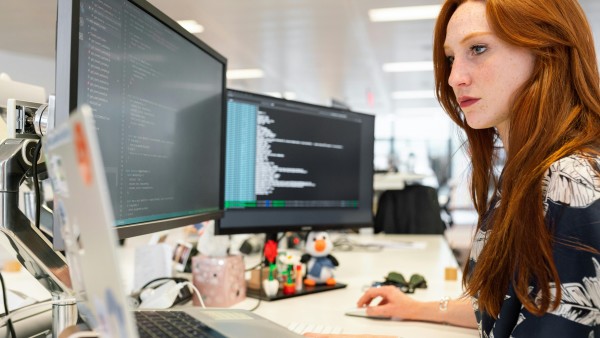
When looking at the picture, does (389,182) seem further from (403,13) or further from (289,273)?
(403,13)

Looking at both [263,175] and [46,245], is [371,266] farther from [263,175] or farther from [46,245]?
[46,245]

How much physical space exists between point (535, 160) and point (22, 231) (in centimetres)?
73

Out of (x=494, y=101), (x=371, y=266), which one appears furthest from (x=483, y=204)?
(x=371, y=266)

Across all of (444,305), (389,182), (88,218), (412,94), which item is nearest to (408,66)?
(412,94)

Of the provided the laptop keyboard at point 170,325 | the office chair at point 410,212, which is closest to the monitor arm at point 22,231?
the laptop keyboard at point 170,325

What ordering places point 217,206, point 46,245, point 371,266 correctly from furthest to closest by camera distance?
point 371,266
point 217,206
point 46,245

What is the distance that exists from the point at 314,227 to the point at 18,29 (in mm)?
5245

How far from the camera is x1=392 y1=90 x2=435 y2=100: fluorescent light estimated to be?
9109mm

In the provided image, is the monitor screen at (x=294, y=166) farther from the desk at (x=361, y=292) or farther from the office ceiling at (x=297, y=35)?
the office ceiling at (x=297, y=35)

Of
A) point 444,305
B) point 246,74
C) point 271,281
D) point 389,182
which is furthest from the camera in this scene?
point 246,74

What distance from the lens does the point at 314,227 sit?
4.68ft

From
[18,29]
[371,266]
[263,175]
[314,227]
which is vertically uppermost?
[18,29]

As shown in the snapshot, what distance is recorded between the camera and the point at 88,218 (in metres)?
0.32

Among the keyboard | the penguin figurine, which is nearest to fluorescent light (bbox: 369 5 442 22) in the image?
the penguin figurine
